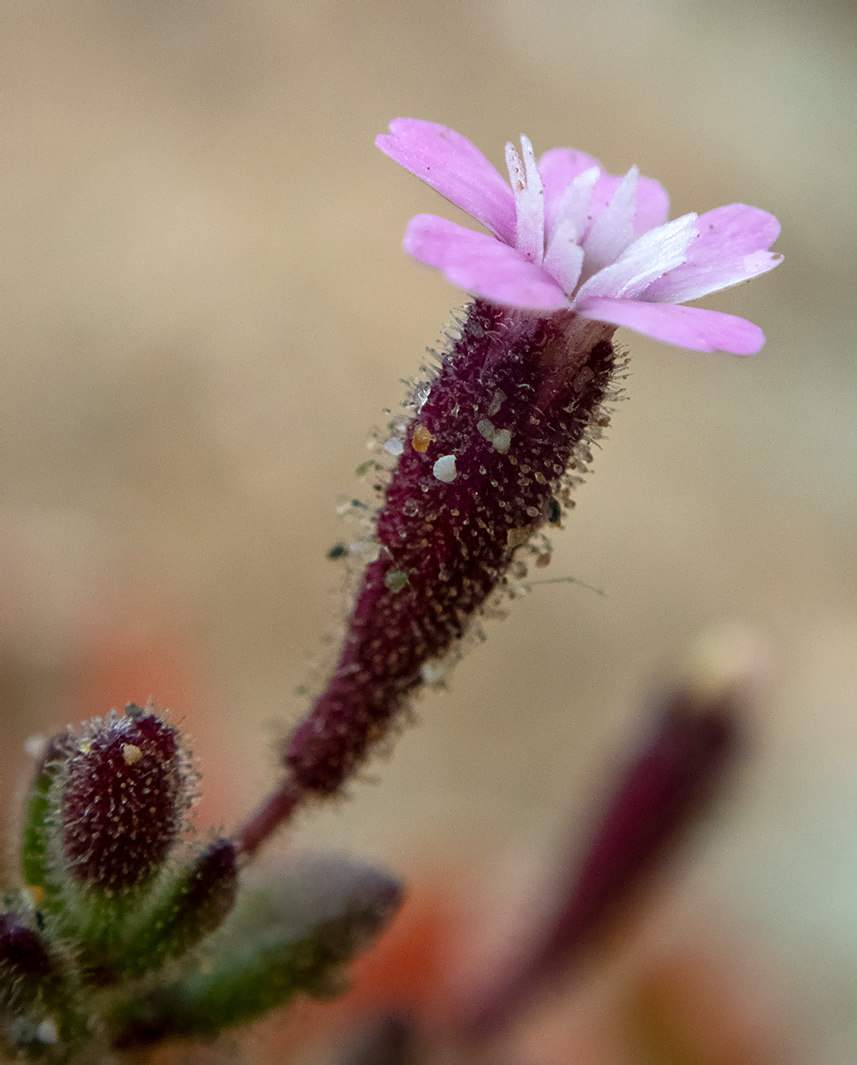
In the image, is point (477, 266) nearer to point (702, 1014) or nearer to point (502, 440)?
point (502, 440)

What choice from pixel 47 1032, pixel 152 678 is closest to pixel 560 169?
pixel 47 1032

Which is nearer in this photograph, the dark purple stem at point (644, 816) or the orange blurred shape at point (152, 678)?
the dark purple stem at point (644, 816)

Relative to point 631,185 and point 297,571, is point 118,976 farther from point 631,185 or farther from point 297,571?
point 297,571

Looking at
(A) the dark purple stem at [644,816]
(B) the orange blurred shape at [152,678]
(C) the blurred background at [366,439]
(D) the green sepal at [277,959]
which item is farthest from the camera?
(C) the blurred background at [366,439]

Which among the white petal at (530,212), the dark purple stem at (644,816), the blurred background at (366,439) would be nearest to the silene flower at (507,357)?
the white petal at (530,212)

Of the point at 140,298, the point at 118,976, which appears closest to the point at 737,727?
the point at 118,976

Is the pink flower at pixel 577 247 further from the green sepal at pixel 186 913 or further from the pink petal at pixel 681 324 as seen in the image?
the green sepal at pixel 186 913
